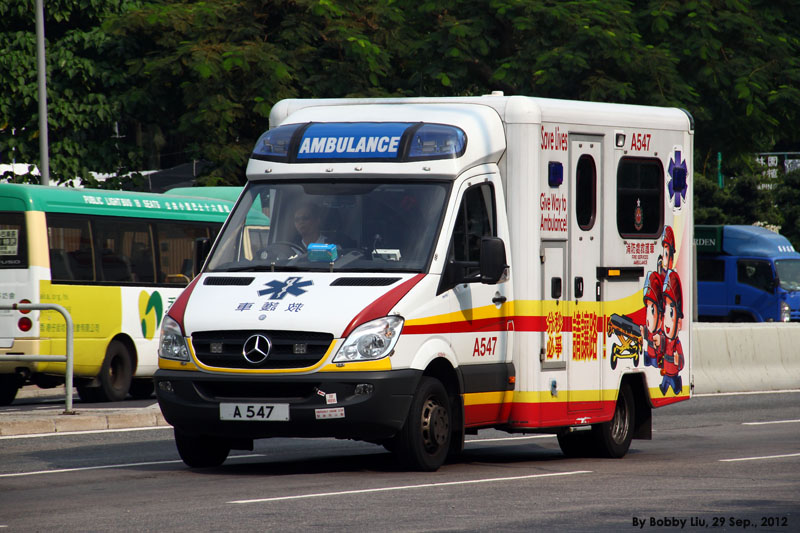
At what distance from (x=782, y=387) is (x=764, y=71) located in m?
6.71

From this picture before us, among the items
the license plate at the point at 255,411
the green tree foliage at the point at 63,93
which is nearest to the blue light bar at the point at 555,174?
the license plate at the point at 255,411

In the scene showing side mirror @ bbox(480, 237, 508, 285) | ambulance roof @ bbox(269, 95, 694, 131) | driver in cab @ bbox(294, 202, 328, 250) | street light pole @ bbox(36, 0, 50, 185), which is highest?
street light pole @ bbox(36, 0, 50, 185)

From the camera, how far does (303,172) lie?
11695 millimetres

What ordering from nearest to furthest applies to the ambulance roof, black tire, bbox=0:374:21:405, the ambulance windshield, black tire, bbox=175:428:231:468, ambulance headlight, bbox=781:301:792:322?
the ambulance windshield → black tire, bbox=175:428:231:468 → the ambulance roof → black tire, bbox=0:374:21:405 → ambulance headlight, bbox=781:301:792:322

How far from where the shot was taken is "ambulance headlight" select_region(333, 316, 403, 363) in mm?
10539

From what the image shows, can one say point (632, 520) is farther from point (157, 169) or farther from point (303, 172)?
point (157, 169)

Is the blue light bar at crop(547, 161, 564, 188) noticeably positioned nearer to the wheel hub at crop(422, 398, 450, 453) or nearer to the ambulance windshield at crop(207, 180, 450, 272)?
the ambulance windshield at crop(207, 180, 450, 272)

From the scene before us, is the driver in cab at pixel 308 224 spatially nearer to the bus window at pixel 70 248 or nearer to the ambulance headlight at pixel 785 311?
the bus window at pixel 70 248

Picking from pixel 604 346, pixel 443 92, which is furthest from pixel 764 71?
pixel 604 346

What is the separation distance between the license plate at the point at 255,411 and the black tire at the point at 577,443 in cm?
349

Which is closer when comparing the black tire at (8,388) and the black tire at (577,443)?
the black tire at (577,443)

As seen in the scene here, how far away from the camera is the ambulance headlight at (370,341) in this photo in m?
10.5

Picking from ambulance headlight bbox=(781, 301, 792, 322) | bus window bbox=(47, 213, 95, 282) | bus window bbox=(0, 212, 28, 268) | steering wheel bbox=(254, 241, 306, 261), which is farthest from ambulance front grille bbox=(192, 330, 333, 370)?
ambulance headlight bbox=(781, 301, 792, 322)

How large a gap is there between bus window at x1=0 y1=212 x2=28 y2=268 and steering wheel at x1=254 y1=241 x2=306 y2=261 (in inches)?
352
